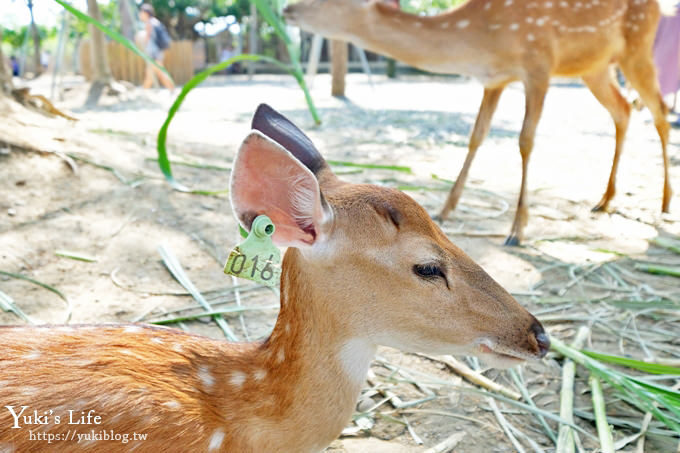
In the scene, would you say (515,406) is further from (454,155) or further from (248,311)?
(454,155)

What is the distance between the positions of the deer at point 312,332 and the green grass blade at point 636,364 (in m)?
0.91

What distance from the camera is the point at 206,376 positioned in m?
1.64

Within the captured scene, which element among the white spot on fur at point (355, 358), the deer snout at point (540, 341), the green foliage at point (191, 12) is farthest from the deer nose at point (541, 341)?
the green foliage at point (191, 12)

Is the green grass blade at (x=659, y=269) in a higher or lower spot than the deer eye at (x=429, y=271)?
lower

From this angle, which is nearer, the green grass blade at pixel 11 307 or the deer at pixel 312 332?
the deer at pixel 312 332

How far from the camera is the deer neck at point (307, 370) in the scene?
1.60 metres

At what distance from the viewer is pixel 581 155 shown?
282 inches

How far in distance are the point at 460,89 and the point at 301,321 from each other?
51.0 feet

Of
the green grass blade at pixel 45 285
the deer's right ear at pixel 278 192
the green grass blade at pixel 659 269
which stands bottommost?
the green grass blade at pixel 659 269

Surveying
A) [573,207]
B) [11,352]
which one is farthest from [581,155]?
[11,352]

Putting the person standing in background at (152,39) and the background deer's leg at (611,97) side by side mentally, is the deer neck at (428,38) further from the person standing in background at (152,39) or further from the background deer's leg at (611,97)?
the person standing in background at (152,39)

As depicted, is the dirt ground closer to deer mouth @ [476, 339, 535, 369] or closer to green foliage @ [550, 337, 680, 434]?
green foliage @ [550, 337, 680, 434]

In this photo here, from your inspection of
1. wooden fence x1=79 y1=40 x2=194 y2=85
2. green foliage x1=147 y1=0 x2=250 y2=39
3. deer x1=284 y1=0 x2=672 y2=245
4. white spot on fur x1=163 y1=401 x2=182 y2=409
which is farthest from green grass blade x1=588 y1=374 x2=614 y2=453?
green foliage x1=147 y1=0 x2=250 y2=39

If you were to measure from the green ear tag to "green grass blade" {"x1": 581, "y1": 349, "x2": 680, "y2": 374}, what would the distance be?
1.58 m
